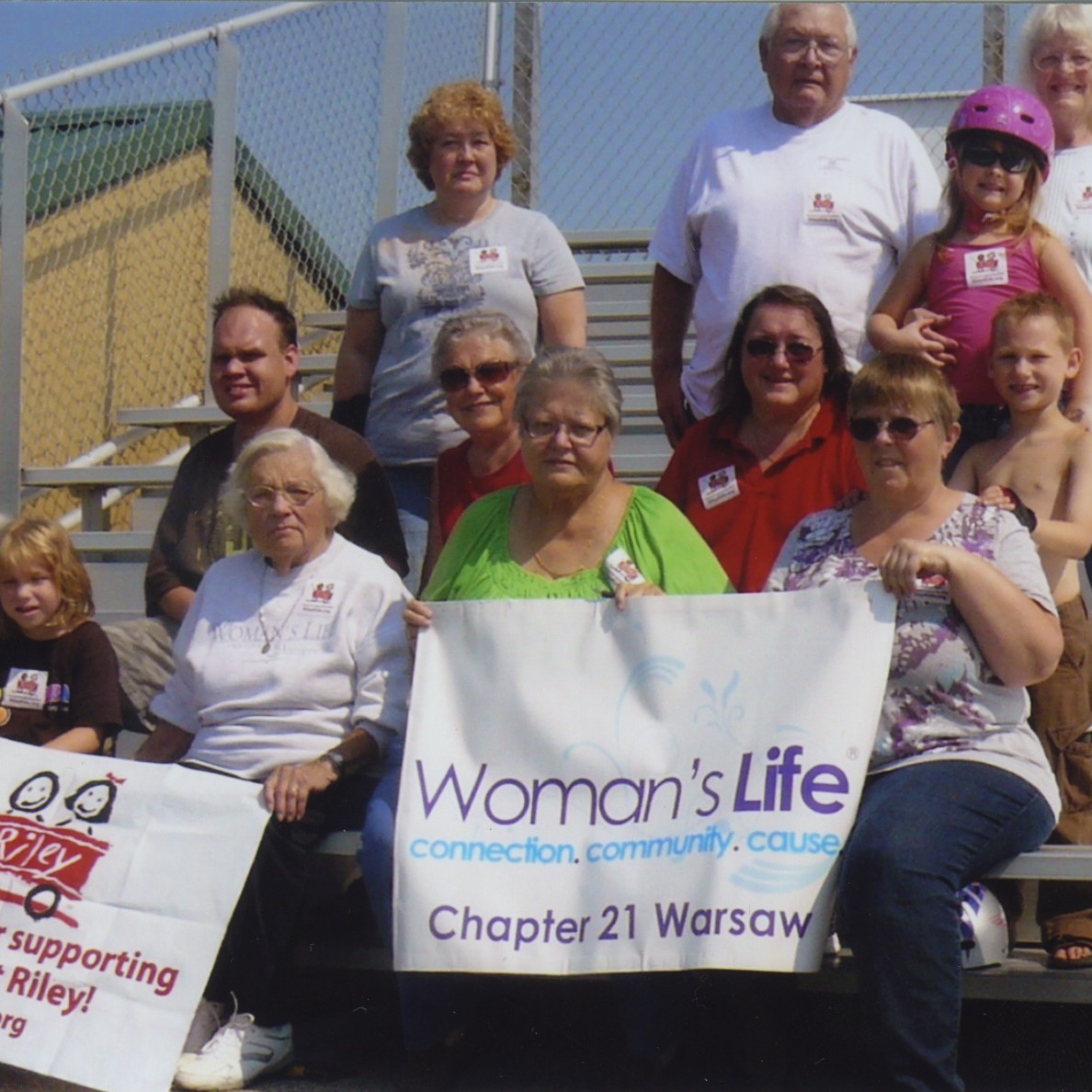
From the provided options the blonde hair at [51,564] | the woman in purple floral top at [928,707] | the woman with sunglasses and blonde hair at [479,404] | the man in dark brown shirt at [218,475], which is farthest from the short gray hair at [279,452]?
the woman in purple floral top at [928,707]

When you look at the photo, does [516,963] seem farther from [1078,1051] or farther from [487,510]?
[1078,1051]

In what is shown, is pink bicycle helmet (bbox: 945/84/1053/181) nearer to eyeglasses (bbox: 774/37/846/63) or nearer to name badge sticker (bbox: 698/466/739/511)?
eyeglasses (bbox: 774/37/846/63)

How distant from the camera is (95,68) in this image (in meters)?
7.23

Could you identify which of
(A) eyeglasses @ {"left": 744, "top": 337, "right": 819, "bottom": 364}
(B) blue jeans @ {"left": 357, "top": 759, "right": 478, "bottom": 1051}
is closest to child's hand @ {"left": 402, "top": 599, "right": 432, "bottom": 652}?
(B) blue jeans @ {"left": 357, "top": 759, "right": 478, "bottom": 1051}

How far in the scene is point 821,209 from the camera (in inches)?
193

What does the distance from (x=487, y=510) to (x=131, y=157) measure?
3991 mm

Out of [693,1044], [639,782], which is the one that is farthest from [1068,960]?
[639,782]

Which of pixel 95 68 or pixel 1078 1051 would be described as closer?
pixel 1078 1051

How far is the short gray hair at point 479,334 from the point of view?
4.72m

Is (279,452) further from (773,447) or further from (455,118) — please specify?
(455,118)

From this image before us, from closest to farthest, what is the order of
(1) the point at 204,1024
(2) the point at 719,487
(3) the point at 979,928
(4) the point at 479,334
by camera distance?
1. (3) the point at 979,928
2. (1) the point at 204,1024
3. (2) the point at 719,487
4. (4) the point at 479,334

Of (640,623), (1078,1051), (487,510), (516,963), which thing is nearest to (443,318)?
(487,510)

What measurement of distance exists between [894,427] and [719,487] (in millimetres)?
661

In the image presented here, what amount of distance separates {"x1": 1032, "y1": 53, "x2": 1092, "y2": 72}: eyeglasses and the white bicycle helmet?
2494 millimetres
